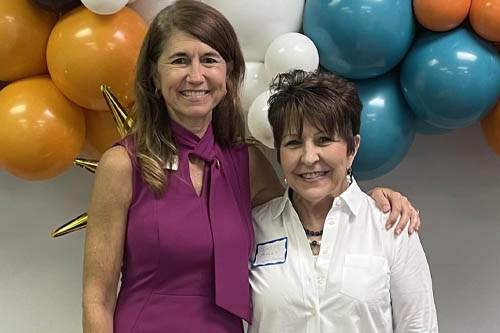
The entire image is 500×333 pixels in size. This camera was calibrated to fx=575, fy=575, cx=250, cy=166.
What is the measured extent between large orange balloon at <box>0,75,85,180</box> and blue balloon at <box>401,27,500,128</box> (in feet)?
3.22

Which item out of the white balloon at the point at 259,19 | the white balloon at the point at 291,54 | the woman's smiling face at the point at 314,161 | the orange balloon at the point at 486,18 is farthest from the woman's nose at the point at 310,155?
the orange balloon at the point at 486,18

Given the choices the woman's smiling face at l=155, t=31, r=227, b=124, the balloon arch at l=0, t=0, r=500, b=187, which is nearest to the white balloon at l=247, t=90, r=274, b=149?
the balloon arch at l=0, t=0, r=500, b=187

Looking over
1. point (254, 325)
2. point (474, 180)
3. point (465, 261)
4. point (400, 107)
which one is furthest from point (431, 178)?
point (254, 325)

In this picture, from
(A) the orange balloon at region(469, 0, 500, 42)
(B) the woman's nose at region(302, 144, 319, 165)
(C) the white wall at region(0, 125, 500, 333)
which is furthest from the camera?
(C) the white wall at region(0, 125, 500, 333)

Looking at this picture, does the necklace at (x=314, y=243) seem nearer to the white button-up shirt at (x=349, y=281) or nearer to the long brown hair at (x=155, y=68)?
the white button-up shirt at (x=349, y=281)

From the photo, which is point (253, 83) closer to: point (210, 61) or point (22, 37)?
point (210, 61)

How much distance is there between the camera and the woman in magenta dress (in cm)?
132

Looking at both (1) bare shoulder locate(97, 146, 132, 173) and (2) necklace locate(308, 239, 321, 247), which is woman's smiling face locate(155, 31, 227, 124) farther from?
(2) necklace locate(308, 239, 321, 247)

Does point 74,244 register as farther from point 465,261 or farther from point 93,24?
point 465,261

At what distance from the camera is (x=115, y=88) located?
160cm

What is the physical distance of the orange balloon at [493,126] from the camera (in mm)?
1643

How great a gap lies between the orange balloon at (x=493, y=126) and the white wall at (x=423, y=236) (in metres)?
0.32

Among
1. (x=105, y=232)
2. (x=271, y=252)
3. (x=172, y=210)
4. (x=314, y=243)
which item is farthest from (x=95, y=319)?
(x=314, y=243)

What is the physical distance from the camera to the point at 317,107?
125 centimetres
